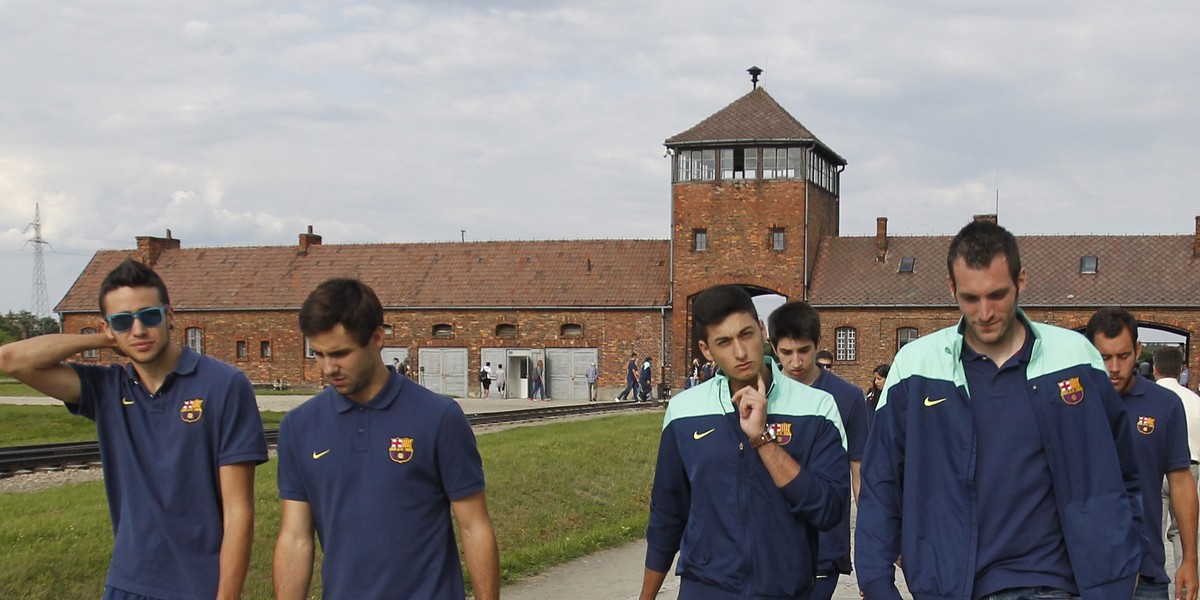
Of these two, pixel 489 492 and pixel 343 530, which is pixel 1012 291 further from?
pixel 489 492

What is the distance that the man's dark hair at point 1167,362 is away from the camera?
8.93 m

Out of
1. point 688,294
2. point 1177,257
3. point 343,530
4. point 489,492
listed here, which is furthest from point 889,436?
point 1177,257

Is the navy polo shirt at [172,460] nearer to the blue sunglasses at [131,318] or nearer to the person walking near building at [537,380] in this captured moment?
the blue sunglasses at [131,318]

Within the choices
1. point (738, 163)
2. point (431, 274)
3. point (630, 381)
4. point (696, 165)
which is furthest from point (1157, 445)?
point (431, 274)

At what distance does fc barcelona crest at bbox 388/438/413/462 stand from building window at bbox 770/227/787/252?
4745 cm

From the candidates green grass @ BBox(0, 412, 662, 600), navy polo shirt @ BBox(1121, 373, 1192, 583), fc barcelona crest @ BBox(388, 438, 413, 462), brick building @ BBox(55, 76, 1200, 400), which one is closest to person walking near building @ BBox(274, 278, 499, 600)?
fc barcelona crest @ BBox(388, 438, 413, 462)

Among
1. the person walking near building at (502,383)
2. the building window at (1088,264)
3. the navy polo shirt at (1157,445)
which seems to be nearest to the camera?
the navy polo shirt at (1157,445)

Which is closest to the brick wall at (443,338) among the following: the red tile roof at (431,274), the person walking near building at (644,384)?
the red tile roof at (431,274)

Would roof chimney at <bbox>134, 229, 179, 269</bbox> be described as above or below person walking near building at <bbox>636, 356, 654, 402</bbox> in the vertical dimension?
above

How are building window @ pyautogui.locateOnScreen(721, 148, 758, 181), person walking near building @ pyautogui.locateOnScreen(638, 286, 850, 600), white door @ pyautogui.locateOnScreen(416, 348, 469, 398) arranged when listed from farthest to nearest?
white door @ pyautogui.locateOnScreen(416, 348, 469, 398)
building window @ pyautogui.locateOnScreen(721, 148, 758, 181)
person walking near building @ pyautogui.locateOnScreen(638, 286, 850, 600)

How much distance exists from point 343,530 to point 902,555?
6.31 ft

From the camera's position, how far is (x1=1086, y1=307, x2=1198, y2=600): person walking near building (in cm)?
604

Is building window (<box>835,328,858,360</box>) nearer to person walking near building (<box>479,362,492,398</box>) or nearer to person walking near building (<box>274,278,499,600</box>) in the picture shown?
person walking near building (<box>479,362,492,398</box>)

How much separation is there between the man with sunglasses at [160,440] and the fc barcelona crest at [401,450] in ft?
2.07
